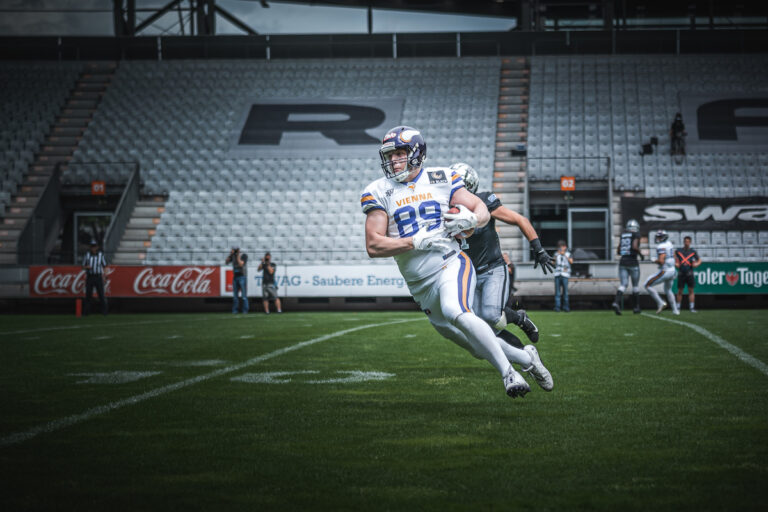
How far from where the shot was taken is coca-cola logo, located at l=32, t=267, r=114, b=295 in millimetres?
21312

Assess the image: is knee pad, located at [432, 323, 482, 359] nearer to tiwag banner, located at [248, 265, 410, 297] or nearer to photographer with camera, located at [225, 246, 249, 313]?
photographer with camera, located at [225, 246, 249, 313]

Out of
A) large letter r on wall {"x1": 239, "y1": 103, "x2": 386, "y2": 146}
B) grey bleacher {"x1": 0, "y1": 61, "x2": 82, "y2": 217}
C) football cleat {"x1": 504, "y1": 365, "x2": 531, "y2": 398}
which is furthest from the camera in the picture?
large letter r on wall {"x1": 239, "y1": 103, "x2": 386, "y2": 146}

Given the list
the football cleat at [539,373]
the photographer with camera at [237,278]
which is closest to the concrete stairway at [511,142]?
the photographer with camera at [237,278]

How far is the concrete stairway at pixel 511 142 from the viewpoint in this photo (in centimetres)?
2392

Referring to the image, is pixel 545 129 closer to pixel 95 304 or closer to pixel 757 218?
pixel 757 218

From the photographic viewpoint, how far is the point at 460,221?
5270 millimetres

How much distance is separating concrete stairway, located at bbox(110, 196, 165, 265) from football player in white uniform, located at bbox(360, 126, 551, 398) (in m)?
18.9

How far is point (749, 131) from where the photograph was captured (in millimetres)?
26531

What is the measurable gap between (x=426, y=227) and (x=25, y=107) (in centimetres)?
2803

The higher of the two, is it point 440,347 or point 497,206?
point 497,206

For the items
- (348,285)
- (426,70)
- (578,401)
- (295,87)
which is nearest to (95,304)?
(348,285)

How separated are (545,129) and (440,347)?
19162 millimetres

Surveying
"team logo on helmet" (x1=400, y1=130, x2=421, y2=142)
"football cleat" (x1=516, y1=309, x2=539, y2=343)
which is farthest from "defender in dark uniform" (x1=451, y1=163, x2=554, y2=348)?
"team logo on helmet" (x1=400, y1=130, x2=421, y2=142)

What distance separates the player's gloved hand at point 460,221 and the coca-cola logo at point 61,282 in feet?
58.6
